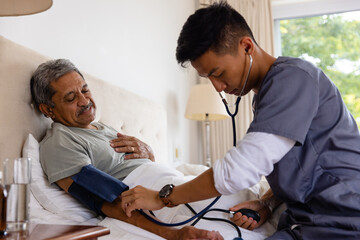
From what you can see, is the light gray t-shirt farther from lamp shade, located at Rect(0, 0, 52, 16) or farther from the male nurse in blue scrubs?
lamp shade, located at Rect(0, 0, 52, 16)

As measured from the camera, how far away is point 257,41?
3.98m

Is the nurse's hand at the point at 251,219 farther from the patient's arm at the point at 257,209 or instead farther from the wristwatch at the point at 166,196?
the wristwatch at the point at 166,196

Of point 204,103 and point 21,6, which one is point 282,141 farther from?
point 204,103

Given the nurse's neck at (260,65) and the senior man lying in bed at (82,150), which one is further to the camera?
the senior man lying in bed at (82,150)

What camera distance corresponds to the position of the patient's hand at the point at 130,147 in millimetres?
1700

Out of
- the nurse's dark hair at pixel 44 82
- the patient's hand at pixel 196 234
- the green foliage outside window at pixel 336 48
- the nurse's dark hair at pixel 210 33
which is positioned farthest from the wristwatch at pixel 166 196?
the green foliage outside window at pixel 336 48

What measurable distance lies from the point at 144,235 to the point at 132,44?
1.75m

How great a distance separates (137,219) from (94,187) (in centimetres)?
18

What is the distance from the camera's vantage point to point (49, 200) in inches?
53.9

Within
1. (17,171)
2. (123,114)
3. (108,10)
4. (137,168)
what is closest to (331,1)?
(108,10)

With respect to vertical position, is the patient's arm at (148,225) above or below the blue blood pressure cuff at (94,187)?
below

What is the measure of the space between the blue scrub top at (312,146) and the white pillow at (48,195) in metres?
0.71

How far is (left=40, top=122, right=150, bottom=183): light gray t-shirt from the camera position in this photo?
4.50 ft

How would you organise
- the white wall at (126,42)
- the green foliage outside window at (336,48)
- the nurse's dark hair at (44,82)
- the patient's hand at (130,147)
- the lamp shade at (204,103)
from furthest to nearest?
the green foliage outside window at (336,48) → the lamp shade at (204,103) → the white wall at (126,42) → the patient's hand at (130,147) → the nurse's dark hair at (44,82)
